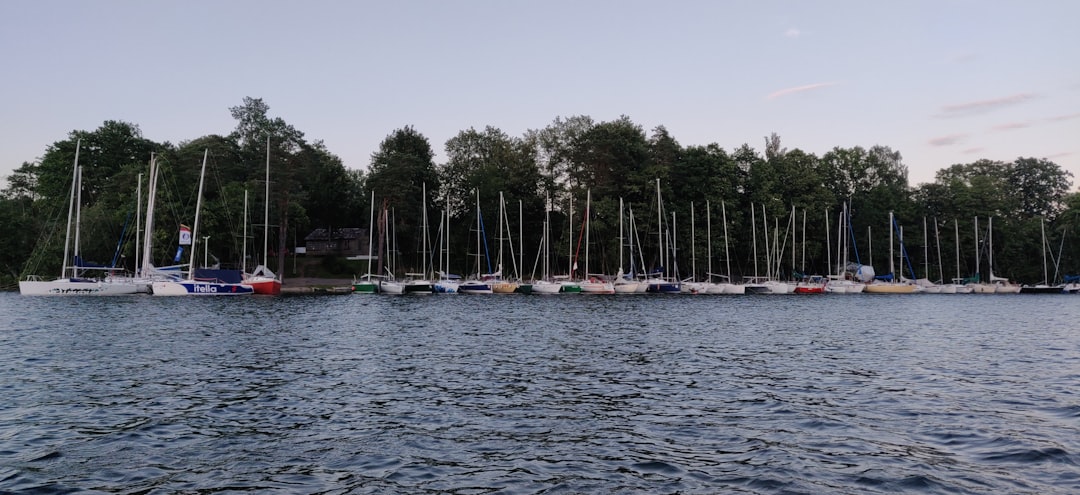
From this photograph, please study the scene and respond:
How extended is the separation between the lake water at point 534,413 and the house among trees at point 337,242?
263 feet

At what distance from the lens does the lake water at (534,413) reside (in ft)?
37.1

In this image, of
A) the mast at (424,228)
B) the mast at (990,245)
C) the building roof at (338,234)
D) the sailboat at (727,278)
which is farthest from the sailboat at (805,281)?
the building roof at (338,234)

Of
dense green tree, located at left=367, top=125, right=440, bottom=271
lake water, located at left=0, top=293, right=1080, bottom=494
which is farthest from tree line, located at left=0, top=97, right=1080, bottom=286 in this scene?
lake water, located at left=0, top=293, right=1080, bottom=494

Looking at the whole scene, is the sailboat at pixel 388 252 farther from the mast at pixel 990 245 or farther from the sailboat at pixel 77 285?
the mast at pixel 990 245

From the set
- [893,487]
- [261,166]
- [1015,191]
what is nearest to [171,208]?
[261,166]

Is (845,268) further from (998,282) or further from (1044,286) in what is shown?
(1044,286)

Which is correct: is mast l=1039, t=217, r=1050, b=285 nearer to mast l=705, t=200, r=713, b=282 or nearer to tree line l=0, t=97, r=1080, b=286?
tree line l=0, t=97, r=1080, b=286

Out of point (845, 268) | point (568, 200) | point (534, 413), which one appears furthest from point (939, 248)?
point (534, 413)

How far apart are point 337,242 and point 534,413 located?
106 meters

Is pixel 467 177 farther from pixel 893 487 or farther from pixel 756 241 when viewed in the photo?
pixel 893 487

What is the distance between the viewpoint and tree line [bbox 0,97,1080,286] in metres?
90.8

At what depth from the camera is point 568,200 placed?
102 meters

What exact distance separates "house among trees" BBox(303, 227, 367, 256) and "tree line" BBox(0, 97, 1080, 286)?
356 cm

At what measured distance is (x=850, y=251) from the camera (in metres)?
113
